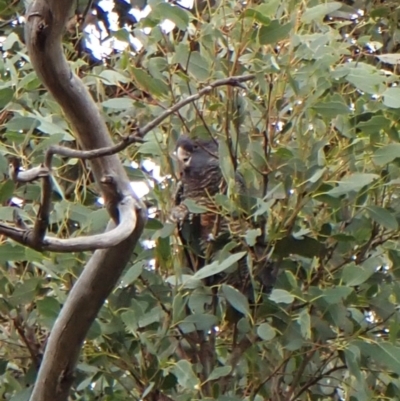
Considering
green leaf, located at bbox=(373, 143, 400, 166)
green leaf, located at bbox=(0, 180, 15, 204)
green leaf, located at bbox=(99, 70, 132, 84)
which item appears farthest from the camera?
green leaf, located at bbox=(99, 70, 132, 84)

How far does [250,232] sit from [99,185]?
0.83ft

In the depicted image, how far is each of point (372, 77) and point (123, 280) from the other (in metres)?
0.49

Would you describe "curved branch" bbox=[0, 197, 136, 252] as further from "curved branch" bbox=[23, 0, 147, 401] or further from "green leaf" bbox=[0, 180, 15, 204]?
"green leaf" bbox=[0, 180, 15, 204]

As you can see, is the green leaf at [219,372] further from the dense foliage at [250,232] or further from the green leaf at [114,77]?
the green leaf at [114,77]

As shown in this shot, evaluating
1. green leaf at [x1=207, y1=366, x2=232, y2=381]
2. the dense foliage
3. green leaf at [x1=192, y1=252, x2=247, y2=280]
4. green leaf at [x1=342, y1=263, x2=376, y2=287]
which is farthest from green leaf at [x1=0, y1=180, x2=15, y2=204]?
green leaf at [x1=342, y1=263, x2=376, y2=287]

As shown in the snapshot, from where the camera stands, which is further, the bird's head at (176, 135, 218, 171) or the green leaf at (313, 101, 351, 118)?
the bird's head at (176, 135, 218, 171)

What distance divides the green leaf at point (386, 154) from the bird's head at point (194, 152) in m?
0.26

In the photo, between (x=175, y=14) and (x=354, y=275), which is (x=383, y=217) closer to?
(x=354, y=275)

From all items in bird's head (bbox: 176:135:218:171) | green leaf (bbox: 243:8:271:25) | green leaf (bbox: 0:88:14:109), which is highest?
green leaf (bbox: 243:8:271:25)

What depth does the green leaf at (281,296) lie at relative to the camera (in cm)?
130

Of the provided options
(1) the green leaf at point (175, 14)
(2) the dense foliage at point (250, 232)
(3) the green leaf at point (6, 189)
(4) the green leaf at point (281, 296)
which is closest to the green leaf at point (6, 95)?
(2) the dense foliage at point (250, 232)

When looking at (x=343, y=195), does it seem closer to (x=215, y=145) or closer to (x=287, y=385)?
(x=215, y=145)

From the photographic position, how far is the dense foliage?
1.35 m

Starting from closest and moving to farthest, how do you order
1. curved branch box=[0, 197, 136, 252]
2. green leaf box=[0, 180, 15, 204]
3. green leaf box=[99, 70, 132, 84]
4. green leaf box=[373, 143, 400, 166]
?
curved branch box=[0, 197, 136, 252] < green leaf box=[0, 180, 15, 204] < green leaf box=[373, 143, 400, 166] < green leaf box=[99, 70, 132, 84]
